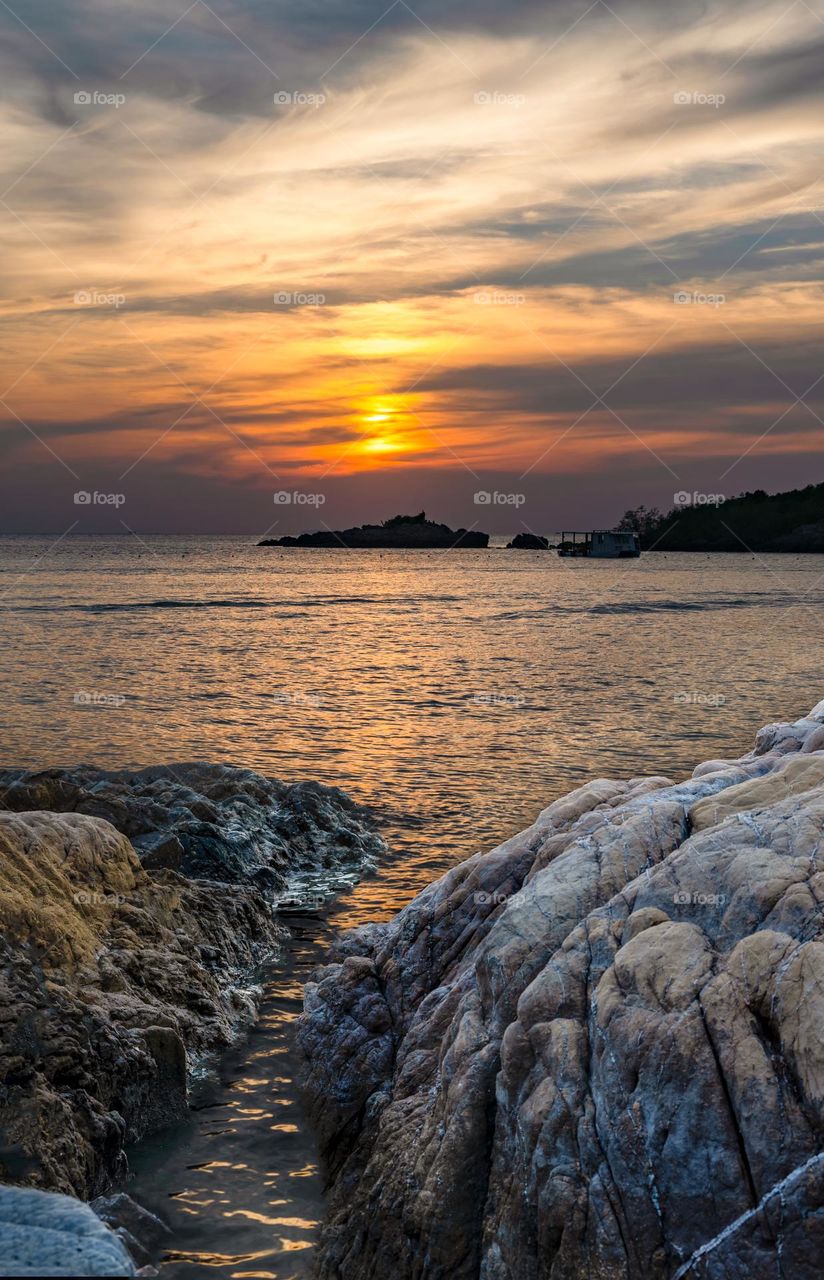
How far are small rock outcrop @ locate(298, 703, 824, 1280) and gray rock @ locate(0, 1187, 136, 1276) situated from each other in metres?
2.51

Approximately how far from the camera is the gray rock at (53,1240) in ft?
11.1

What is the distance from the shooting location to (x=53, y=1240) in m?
3.52

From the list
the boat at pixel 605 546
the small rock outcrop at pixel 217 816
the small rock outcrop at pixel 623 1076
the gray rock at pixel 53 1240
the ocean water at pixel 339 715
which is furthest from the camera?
the boat at pixel 605 546

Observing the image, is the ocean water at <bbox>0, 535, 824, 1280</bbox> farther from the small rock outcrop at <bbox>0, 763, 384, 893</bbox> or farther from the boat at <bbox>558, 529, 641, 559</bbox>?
the boat at <bbox>558, 529, 641, 559</bbox>

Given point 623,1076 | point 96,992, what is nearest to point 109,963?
point 96,992

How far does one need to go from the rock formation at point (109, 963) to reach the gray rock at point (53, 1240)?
3.15m

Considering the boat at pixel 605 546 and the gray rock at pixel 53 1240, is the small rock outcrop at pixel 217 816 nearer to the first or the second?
the gray rock at pixel 53 1240

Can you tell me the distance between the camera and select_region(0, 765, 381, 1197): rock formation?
22.9 feet

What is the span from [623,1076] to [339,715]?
75.3 ft

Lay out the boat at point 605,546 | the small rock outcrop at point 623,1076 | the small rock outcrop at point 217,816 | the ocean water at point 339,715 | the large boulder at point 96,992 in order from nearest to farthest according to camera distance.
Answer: the small rock outcrop at point 623,1076 → the large boulder at point 96,992 → the ocean water at point 339,715 → the small rock outcrop at point 217,816 → the boat at point 605,546

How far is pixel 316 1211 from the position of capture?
6.89 meters

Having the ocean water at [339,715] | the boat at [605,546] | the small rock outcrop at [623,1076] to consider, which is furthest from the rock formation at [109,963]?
the boat at [605,546]

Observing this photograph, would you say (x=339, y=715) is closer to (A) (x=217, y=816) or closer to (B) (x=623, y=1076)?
(A) (x=217, y=816)

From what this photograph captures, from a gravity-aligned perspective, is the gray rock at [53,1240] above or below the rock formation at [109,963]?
above
